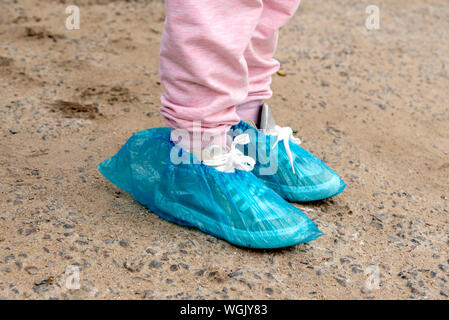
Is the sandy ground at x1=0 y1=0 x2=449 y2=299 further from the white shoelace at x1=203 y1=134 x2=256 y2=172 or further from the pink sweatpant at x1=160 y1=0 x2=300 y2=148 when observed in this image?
the pink sweatpant at x1=160 y1=0 x2=300 y2=148

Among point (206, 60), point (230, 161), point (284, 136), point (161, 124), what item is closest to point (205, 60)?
point (206, 60)

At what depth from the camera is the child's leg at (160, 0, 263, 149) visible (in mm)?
1082

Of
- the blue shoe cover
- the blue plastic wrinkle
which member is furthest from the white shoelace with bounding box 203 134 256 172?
the blue shoe cover

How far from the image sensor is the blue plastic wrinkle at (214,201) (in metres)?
1.19

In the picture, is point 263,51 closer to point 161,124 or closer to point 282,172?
point 282,172

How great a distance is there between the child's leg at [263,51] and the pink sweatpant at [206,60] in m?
0.20

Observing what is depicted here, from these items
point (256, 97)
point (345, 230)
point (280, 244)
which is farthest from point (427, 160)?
point (280, 244)

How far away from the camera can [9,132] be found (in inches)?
65.6

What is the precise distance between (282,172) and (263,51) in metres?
0.31

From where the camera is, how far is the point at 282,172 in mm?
1399

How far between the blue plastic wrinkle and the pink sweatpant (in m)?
0.08

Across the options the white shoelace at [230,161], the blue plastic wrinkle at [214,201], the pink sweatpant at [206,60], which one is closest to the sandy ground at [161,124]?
the blue plastic wrinkle at [214,201]

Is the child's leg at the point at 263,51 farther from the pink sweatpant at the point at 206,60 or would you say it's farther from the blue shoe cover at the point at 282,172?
the pink sweatpant at the point at 206,60
